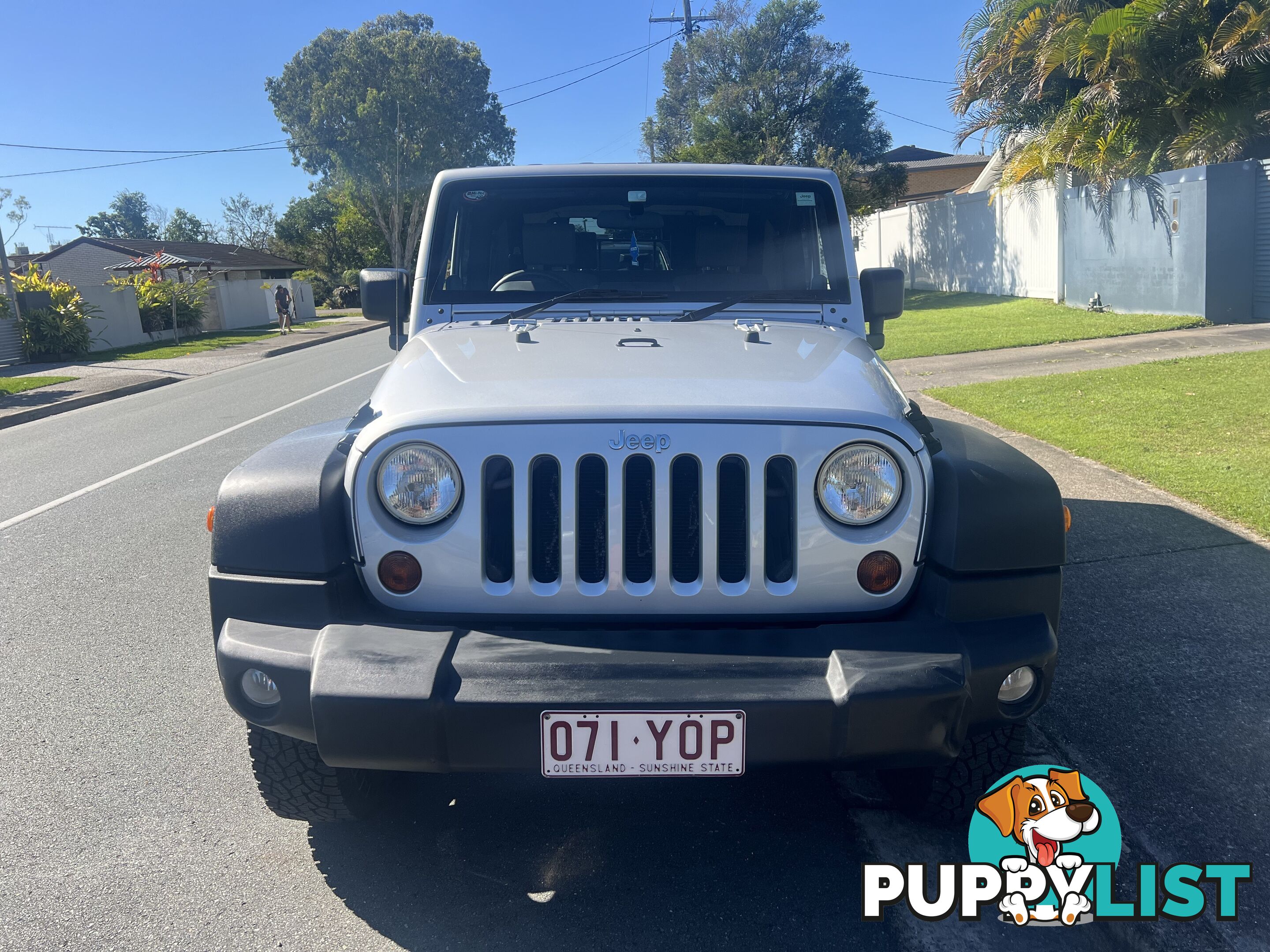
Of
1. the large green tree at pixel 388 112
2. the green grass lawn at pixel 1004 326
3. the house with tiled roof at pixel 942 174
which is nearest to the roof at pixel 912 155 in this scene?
the house with tiled roof at pixel 942 174

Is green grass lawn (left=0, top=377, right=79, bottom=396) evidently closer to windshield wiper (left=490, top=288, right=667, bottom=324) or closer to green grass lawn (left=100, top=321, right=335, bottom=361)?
green grass lawn (left=100, top=321, right=335, bottom=361)

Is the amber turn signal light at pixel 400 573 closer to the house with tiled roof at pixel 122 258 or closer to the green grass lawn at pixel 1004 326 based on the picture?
the green grass lawn at pixel 1004 326

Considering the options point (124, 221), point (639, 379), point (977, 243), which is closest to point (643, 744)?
point (639, 379)

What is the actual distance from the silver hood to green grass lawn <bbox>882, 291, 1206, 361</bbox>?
10.2 m

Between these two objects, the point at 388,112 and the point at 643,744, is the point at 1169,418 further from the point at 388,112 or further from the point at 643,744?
the point at 388,112

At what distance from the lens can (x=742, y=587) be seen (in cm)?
261

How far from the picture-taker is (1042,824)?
275 cm

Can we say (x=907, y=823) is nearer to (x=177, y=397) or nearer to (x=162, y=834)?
(x=162, y=834)

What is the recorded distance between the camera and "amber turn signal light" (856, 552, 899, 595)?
2619 millimetres

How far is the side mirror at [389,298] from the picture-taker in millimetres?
4352

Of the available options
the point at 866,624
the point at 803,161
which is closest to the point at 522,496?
the point at 866,624

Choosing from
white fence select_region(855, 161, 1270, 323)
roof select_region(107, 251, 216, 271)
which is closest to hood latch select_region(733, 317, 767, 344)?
white fence select_region(855, 161, 1270, 323)

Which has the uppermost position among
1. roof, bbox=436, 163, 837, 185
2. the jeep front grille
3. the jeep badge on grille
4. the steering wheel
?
roof, bbox=436, 163, 837, 185

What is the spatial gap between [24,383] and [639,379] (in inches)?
761
